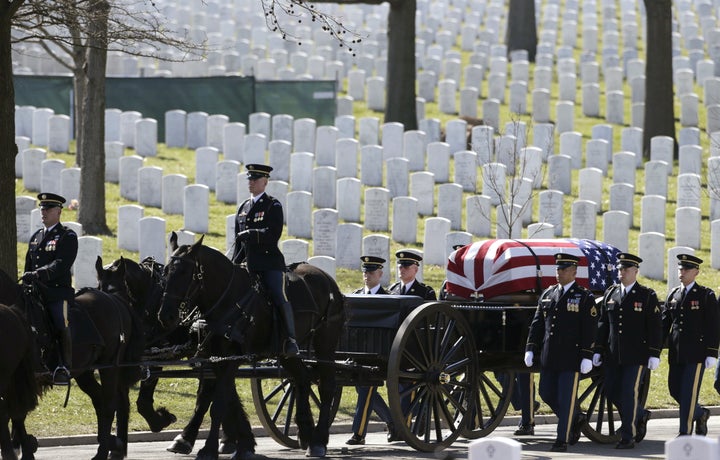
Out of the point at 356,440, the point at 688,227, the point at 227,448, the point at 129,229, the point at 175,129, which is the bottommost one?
the point at 356,440

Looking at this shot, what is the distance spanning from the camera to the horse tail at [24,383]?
31.3 ft

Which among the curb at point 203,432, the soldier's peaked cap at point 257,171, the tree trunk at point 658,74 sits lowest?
the curb at point 203,432

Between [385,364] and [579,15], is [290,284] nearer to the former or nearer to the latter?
[385,364]

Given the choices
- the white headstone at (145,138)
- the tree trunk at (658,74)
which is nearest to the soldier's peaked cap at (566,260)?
the white headstone at (145,138)

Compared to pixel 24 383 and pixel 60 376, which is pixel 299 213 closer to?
pixel 60 376

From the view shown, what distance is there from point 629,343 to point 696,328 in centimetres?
65

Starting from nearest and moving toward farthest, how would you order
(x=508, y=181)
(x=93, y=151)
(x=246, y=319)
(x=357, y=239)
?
1. (x=246, y=319)
2. (x=357, y=239)
3. (x=93, y=151)
4. (x=508, y=181)

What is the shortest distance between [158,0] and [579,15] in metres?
14.3

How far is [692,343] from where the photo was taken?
12.0 m

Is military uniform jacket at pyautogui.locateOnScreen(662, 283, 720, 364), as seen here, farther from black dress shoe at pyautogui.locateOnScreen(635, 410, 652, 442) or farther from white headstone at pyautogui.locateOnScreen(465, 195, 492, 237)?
white headstone at pyautogui.locateOnScreen(465, 195, 492, 237)

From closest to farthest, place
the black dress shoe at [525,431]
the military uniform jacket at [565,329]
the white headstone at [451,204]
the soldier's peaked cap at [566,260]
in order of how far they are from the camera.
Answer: the military uniform jacket at [565,329] → the soldier's peaked cap at [566,260] → the black dress shoe at [525,431] → the white headstone at [451,204]

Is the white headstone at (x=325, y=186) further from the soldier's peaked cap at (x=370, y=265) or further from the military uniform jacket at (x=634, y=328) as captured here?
the military uniform jacket at (x=634, y=328)

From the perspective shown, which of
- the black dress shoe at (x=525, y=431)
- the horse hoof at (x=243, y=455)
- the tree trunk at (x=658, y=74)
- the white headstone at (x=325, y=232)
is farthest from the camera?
the tree trunk at (x=658, y=74)

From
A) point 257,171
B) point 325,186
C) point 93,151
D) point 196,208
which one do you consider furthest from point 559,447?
point 325,186
